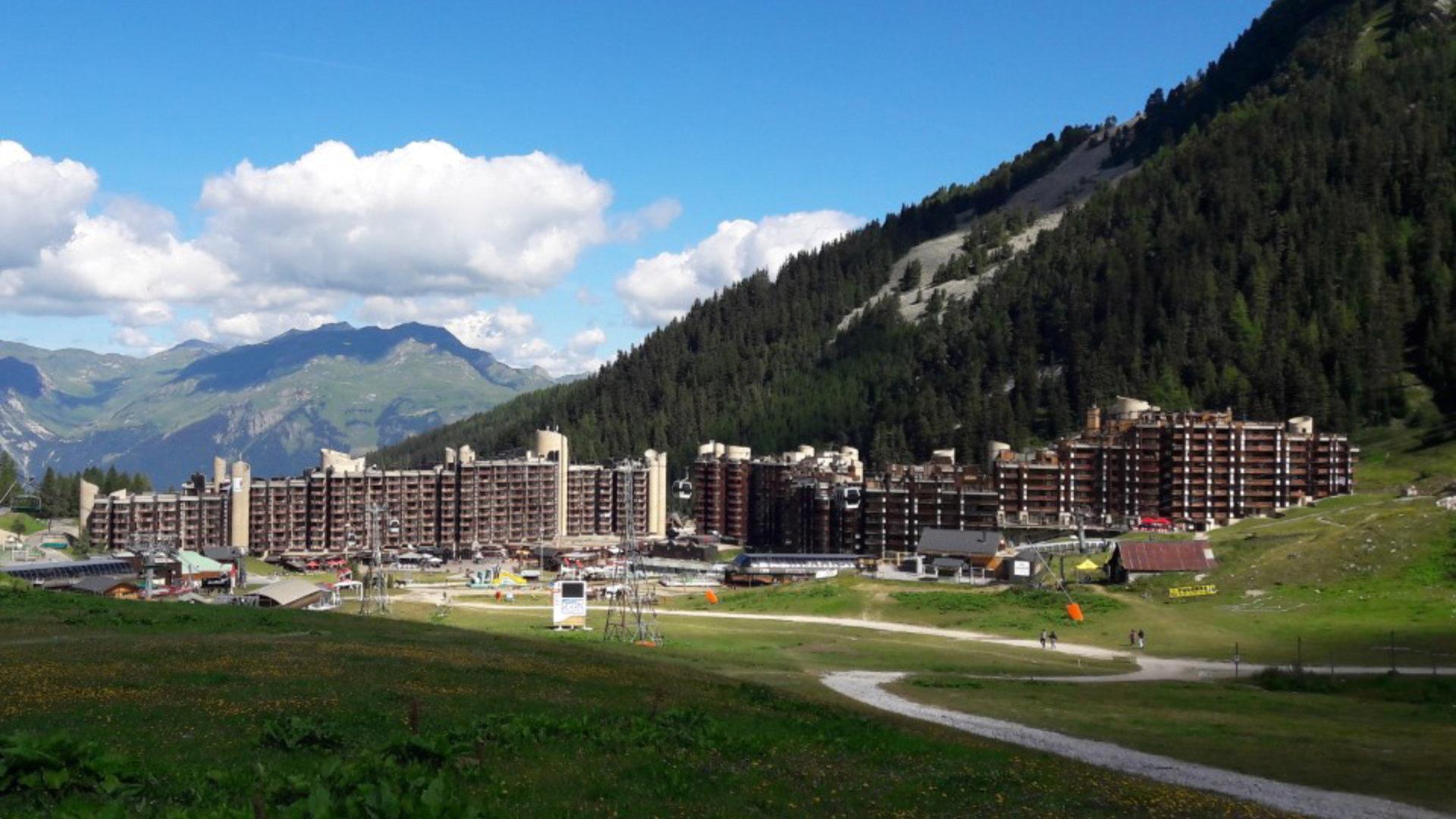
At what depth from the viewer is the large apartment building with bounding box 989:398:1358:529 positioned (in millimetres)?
162000

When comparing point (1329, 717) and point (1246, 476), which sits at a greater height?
point (1246, 476)

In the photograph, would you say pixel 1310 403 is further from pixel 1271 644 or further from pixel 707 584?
pixel 1271 644

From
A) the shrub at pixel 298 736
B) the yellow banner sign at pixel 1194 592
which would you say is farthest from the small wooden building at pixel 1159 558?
the shrub at pixel 298 736

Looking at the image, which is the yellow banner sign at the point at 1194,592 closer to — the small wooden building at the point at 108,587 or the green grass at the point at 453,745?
the green grass at the point at 453,745

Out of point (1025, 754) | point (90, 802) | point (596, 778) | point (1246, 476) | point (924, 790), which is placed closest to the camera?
point (90, 802)

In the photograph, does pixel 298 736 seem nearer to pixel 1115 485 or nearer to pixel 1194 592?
pixel 1194 592

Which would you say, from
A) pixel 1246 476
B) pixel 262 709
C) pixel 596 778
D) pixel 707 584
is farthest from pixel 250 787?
pixel 1246 476

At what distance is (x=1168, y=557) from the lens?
370ft

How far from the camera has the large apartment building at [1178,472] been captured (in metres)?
162

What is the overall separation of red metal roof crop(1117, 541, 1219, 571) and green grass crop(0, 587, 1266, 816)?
7307 centimetres

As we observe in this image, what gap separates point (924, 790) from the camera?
1092 inches

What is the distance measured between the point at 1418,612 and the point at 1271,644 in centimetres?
1215

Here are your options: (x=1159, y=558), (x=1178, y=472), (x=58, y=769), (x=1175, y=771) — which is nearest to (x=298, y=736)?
(x=58, y=769)

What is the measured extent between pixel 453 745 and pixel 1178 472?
15489 centimetres
